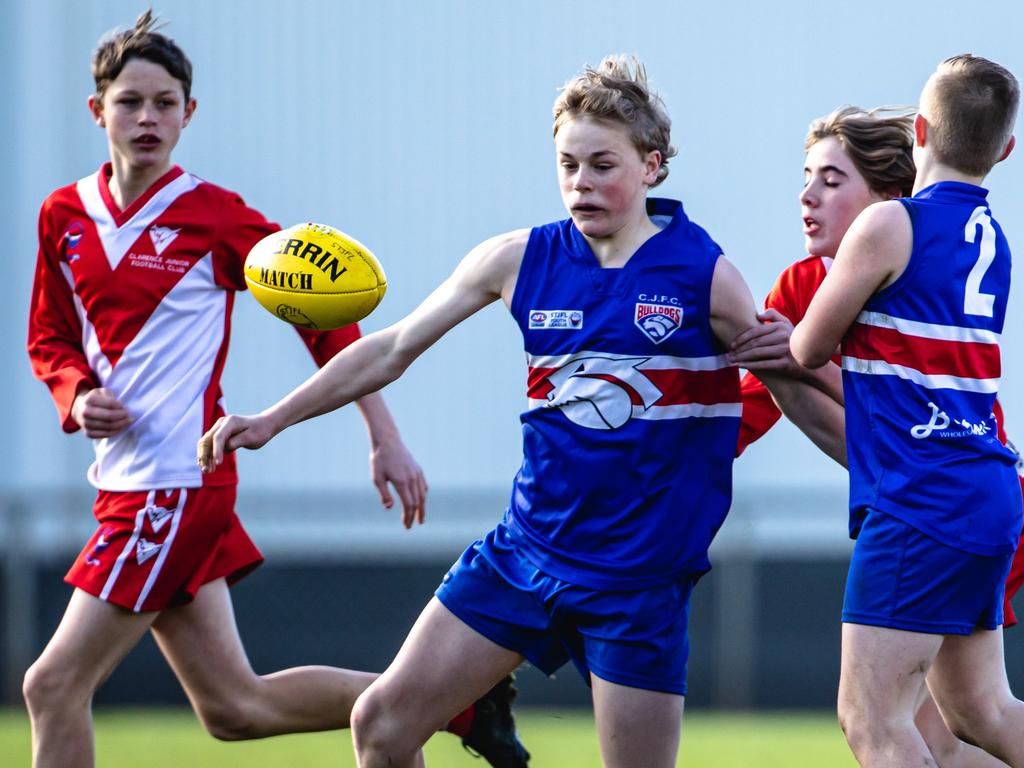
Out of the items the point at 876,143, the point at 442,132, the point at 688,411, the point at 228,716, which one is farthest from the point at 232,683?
the point at 442,132

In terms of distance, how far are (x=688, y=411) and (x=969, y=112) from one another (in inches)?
36.4

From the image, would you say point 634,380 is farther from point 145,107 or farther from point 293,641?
point 293,641

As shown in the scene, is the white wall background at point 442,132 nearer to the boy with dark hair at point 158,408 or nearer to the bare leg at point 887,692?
the boy with dark hair at point 158,408

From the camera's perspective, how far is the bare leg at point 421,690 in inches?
144

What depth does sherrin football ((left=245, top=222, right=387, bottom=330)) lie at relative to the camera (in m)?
4.05

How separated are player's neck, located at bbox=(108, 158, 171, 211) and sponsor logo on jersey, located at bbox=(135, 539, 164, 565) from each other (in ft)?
3.25

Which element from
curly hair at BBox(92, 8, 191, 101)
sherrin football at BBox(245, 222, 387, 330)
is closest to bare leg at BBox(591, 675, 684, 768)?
sherrin football at BBox(245, 222, 387, 330)

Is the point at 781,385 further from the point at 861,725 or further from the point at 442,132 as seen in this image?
the point at 442,132

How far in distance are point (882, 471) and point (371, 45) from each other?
8.53 meters

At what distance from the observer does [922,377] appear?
3.48 meters

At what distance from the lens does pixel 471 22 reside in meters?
11.5

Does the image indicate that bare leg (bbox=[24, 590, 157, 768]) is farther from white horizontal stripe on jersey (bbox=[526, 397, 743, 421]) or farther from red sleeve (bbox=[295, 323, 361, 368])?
white horizontal stripe on jersey (bbox=[526, 397, 743, 421])

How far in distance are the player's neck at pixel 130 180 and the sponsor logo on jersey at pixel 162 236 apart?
0.14 metres

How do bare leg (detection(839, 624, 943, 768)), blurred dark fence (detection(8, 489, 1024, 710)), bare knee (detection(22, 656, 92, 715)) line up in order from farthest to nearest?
blurred dark fence (detection(8, 489, 1024, 710)) → bare knee (detection(22, 656, 92, 715)) → bare leg (detection(839, 624, 943, 768))
